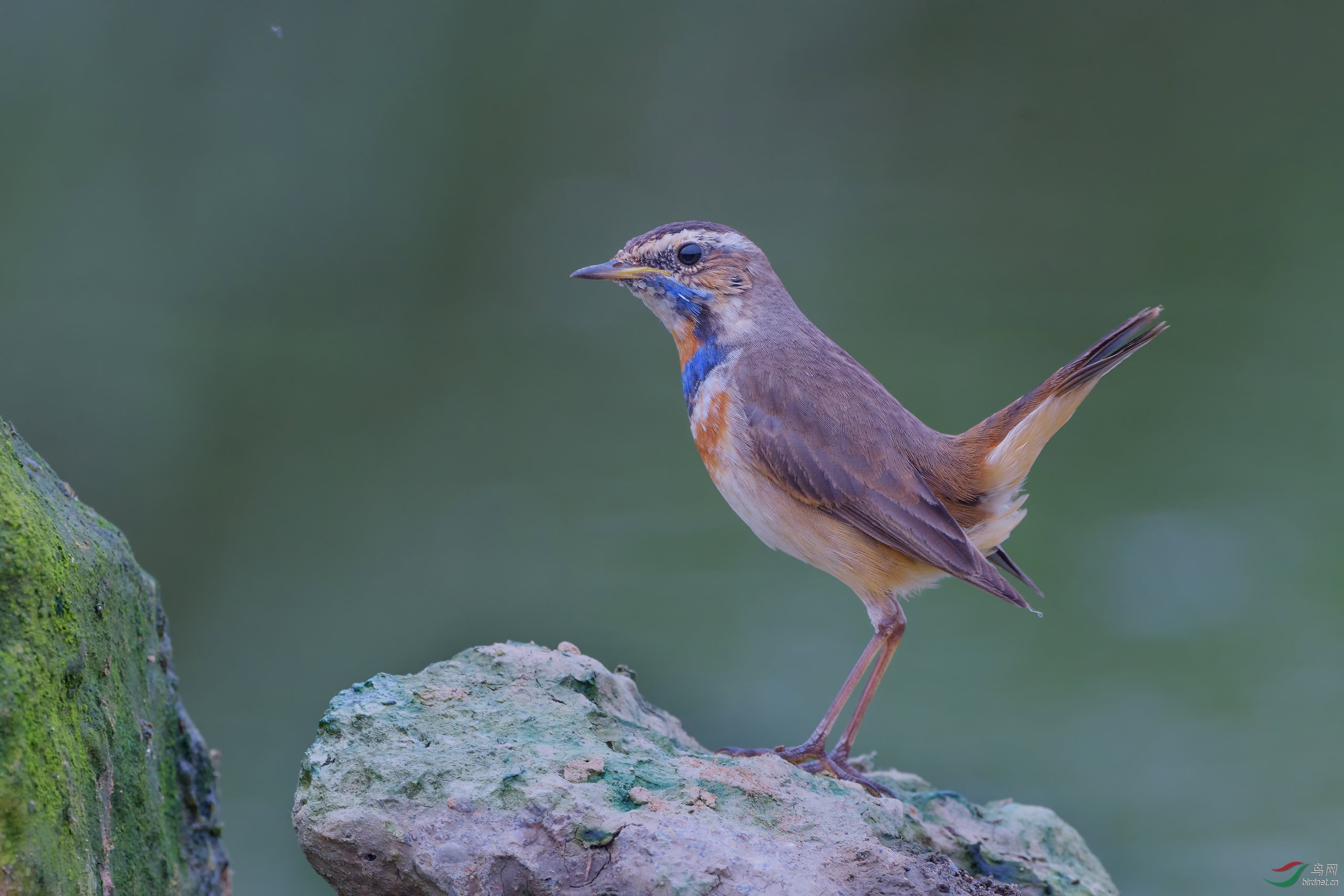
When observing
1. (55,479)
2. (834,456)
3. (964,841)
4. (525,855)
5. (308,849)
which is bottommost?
(308,849)

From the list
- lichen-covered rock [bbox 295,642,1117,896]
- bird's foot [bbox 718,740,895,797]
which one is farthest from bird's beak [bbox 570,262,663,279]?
bird's foot [bbox 718,740,895,797]

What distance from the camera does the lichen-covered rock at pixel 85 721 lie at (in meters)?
2.22

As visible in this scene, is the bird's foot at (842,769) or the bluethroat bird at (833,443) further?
the bluethroat bird at (833,443)

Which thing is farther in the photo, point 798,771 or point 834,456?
point 834,456

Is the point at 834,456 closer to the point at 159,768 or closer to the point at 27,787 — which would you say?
the point at 159,768

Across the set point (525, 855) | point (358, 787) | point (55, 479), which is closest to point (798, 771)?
point (525, 855)

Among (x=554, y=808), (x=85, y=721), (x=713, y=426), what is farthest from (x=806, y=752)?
(x=85, y=721)

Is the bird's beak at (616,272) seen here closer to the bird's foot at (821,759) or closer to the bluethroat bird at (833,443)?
the bluethroat bird at (833,443)

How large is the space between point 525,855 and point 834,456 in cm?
190

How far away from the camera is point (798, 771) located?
10.3ft

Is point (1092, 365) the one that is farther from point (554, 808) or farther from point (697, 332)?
point (554, 808)

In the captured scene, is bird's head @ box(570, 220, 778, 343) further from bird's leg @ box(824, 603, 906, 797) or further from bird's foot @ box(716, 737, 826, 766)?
bird's foot @ box(716, 737, 826, 766)

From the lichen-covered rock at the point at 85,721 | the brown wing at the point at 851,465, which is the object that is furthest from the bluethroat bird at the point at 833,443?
the lichen-covered rock at the point at 85,721

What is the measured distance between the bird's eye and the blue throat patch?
0.08 meters
